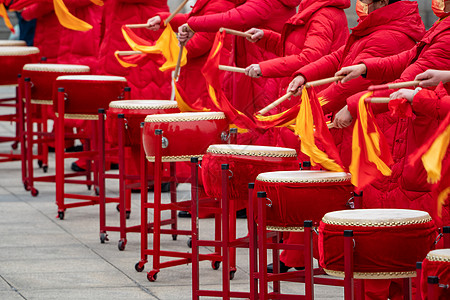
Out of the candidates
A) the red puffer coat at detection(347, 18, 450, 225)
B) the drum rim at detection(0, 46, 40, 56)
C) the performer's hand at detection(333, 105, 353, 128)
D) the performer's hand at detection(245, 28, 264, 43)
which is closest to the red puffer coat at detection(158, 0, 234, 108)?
the performer's hand at detection(245, 28, 264, 43)

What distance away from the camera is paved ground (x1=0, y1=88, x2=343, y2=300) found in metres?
5.27

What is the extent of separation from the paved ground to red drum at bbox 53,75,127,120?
76cm

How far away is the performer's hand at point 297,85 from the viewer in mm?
4652

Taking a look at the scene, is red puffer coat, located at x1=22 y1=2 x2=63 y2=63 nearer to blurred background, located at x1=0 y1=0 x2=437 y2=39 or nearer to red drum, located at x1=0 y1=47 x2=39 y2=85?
red drum, located at x1=0 y1=47 x2=39 y2=85

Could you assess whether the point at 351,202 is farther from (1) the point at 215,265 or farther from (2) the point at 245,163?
(1) the point at 215,265

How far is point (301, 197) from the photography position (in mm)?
4266

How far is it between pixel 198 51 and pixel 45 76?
147cm

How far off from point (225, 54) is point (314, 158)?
2.03m

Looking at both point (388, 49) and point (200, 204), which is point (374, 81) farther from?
point (200, 204)

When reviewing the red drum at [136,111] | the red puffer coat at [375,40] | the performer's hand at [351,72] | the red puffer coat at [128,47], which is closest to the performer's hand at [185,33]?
the red drum at [136,111]

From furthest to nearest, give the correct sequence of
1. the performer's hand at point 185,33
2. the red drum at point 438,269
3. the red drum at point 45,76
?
the red drum at point 45,76, the performer's hand at point 185,33, the red drum at point 438,269

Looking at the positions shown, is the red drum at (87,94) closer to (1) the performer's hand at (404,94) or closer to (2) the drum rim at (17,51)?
(2) the drum rim at (17,51)

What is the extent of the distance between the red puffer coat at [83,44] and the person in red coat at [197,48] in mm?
2061

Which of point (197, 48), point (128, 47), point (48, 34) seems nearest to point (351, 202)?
point (197, 48)
